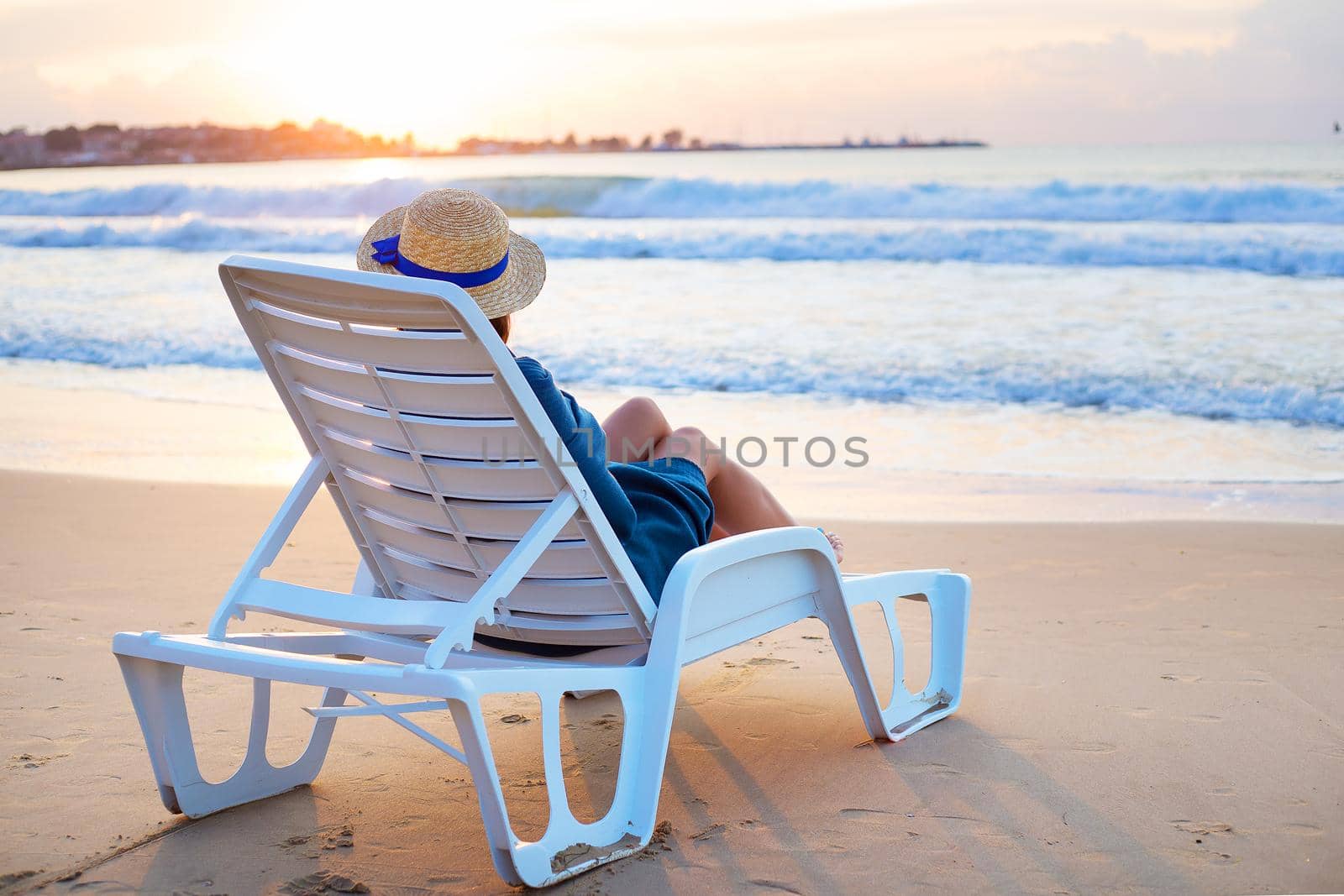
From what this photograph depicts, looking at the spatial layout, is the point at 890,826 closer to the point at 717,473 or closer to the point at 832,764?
the point at 832,764

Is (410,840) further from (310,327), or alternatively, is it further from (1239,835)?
(1239,835)

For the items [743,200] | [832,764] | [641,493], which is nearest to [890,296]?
[743,200]

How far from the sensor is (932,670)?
11.6ft

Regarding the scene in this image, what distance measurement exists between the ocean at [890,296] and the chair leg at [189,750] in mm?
4601

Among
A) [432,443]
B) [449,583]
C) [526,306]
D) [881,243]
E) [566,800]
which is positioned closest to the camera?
[566,800]

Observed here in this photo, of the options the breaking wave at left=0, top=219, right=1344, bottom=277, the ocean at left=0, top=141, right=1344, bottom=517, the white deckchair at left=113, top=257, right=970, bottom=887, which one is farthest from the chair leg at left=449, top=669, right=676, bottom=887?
the breaking wave at left=0, top=219, right=1344, bottom=277

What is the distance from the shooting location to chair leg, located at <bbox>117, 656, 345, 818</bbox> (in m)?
2.63

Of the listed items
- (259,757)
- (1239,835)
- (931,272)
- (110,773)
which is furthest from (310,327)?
(931,272)

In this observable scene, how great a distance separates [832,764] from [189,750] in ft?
5.13

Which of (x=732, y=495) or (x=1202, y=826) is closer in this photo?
(x=1202, y=826)

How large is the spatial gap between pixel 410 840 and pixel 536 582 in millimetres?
635

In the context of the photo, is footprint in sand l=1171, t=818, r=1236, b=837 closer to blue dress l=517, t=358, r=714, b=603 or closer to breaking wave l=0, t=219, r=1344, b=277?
blue dress l=517, t=358, r=714, b=603

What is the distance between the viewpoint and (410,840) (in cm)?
274

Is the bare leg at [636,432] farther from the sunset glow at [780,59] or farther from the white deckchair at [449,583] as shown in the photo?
the sunset glow at [780,59]
